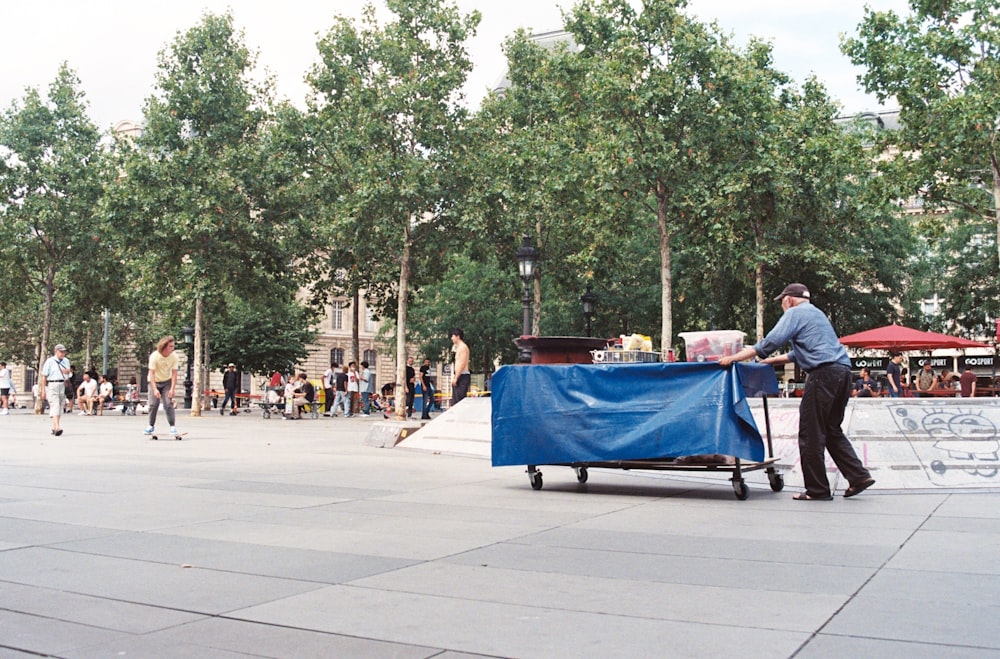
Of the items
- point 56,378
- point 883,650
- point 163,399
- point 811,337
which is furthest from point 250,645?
point 56,378

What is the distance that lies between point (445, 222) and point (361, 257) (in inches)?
155

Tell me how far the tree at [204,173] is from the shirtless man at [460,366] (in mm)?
15703

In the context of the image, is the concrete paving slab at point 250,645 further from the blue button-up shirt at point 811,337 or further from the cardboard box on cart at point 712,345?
the cardboard box on cart at point 712,345

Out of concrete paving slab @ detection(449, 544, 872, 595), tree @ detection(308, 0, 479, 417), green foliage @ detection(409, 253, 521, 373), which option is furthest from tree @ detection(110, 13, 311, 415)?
concrete paving slab @ detection(449, 544, 872, 595)

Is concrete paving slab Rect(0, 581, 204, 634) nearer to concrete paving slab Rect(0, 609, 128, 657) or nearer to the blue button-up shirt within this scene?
concrete paving slab Rect(0, 609, 128, 657)

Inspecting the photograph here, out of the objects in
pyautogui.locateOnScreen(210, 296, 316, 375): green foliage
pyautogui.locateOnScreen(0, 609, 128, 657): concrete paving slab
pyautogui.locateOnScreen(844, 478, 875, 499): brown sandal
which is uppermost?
pyautogui.locateOnScreen(210, 296, 316, 375): green foliage

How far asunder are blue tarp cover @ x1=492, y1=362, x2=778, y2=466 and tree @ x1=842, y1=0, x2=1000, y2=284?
2420cm

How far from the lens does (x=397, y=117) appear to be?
33.2 metres

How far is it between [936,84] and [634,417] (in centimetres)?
2614

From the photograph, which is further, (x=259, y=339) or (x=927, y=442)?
(x=259, y=339)

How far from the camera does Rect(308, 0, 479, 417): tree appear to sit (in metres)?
32.2

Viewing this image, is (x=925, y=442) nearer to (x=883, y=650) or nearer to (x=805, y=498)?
(x=805, y=498)

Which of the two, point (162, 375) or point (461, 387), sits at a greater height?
point (162, 375)

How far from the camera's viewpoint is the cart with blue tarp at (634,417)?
9016mm
